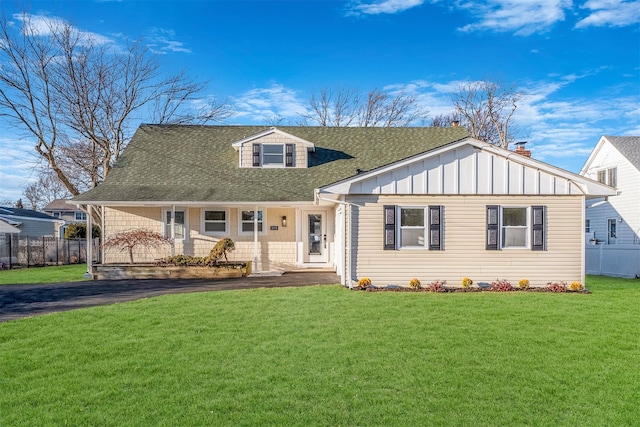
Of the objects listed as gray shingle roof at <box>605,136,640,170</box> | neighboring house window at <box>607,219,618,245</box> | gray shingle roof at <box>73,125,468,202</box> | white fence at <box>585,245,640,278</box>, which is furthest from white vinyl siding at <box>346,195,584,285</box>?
neighboring house window at <box>607,219,618,245</box>

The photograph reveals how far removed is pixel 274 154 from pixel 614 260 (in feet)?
49.0

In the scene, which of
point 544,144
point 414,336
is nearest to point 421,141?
point 414,336

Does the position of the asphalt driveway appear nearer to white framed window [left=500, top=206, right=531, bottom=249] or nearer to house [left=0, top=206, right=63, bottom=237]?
white framed window [left=500, top=206, right=531, bottom=249]

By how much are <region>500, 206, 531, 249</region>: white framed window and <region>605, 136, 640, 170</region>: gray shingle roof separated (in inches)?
410

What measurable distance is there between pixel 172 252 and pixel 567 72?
891 inches

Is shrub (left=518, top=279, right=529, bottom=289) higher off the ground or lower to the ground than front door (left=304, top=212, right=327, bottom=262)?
lower

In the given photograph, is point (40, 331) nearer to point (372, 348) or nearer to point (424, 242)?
point (372, 348)

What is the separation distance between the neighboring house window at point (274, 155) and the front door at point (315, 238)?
276 centimetres

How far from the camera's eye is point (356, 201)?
40.9 feet

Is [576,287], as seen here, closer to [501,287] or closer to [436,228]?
→ [501,287]

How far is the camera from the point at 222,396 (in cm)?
505

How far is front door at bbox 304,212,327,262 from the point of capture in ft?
55.8

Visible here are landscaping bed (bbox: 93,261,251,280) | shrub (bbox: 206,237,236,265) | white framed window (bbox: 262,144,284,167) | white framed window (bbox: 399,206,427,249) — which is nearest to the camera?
white framed window (bbox: 399,206,427,249)

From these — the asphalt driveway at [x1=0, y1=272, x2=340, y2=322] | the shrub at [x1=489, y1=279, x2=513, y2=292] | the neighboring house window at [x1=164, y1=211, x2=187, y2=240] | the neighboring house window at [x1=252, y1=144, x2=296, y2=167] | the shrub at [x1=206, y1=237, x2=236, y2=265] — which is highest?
the neighboring house window at [x1=252, y1=144, x2=296, y2=167]
